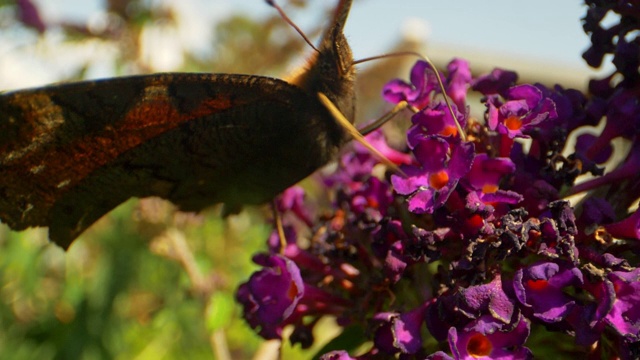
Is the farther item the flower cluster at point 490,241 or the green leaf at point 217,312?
the green leaf at point 217,312

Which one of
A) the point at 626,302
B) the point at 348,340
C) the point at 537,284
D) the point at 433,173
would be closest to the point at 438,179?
the point at 433,173

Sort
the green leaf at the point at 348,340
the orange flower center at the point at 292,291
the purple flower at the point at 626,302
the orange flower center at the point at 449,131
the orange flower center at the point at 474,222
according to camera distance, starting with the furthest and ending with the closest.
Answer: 1. the green leaf at the point at 348,340
2. the orange flower center at the point at 292,291
3. the orange flower center at the point at 449,131
4. the orange flower center at the point at 474,222
5. the purple flower at the point at 626,302

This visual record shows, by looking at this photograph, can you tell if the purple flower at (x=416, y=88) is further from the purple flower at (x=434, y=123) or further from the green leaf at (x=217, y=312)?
the green leaf at (x=217, y=312)

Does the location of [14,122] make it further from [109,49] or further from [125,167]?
[109,49]

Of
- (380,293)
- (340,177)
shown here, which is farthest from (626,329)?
(340,177)

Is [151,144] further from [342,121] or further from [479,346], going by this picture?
[479,346]

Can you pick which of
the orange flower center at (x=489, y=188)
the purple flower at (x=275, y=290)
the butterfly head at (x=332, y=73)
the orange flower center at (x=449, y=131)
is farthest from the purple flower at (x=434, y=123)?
the purple flower at (x=275, y=290)
